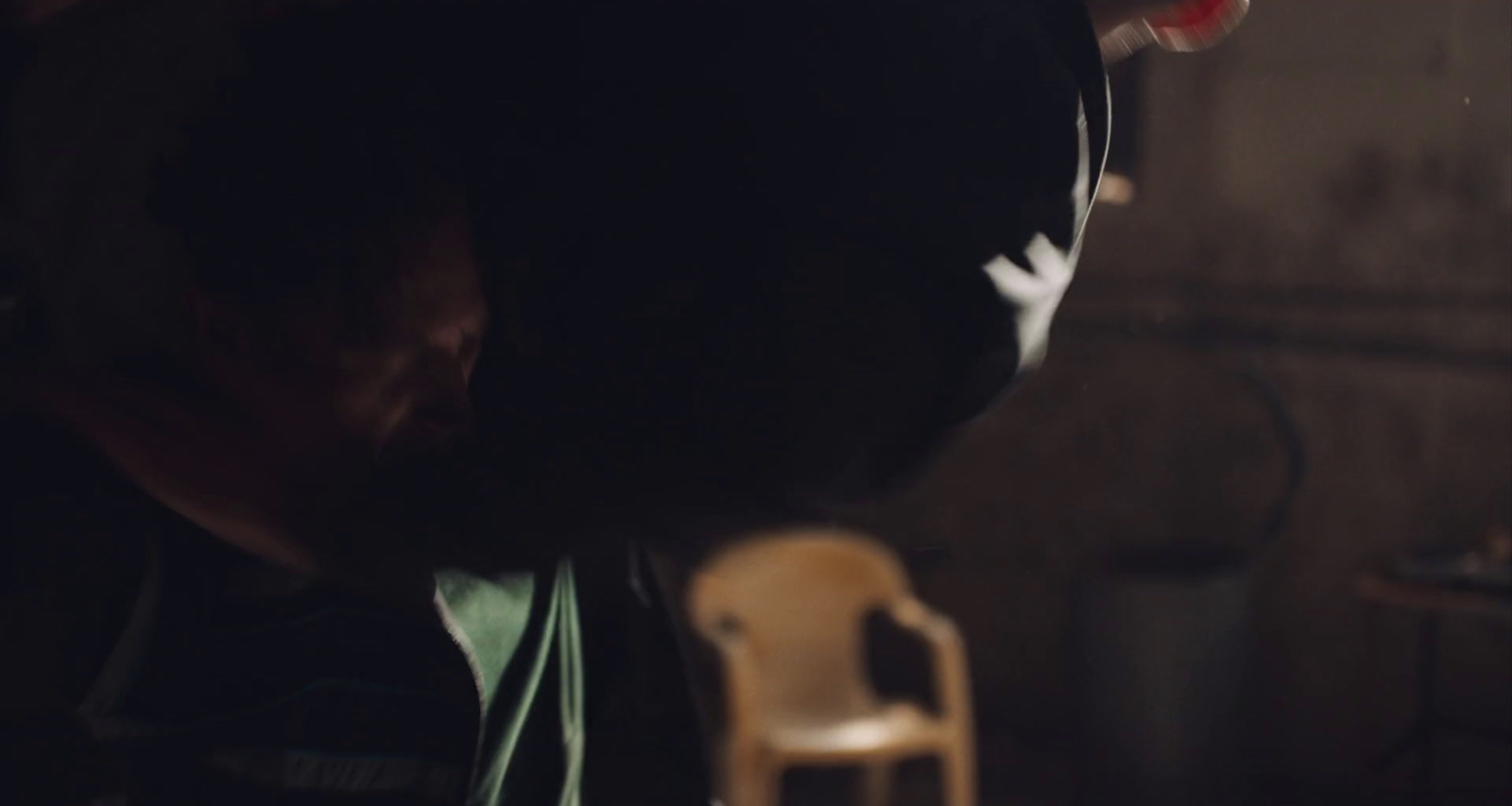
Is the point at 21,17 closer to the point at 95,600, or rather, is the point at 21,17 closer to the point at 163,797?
the point at 95,600

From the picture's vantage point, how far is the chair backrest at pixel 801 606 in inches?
132

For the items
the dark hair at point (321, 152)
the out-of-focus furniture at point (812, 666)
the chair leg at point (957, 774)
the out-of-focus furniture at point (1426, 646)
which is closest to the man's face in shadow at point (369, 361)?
the dark hair at point (321, 152)

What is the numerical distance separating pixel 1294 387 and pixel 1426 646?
67 cm

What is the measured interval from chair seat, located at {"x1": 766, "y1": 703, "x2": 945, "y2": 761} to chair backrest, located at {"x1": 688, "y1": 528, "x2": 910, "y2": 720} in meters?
0.07

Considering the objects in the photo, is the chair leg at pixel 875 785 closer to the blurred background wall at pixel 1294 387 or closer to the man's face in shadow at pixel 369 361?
the blurred background wall at pixel 1294 387

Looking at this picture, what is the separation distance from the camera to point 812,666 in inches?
133

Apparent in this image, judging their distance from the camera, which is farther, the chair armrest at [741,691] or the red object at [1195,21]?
the chair armrest at [741,691]

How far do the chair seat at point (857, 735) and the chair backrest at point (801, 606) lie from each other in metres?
0.07

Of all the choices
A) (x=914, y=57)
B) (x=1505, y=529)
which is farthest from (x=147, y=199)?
(x=1505, y=529)

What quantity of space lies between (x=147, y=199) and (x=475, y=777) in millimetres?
373

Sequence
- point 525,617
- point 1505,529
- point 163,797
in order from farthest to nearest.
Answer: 1. point 1505,529
2. point 525,617
3. point 163,797

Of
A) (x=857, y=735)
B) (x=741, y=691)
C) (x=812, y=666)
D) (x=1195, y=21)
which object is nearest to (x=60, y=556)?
(x=1195, y=21)

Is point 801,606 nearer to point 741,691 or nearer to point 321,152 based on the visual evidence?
point 741,691

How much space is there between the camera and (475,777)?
0.79m
